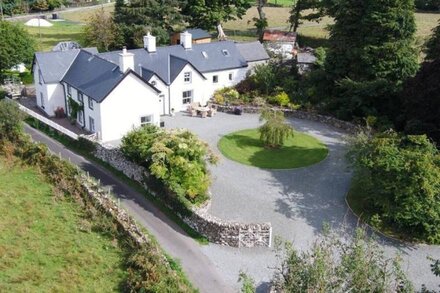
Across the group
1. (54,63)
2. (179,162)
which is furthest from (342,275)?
(54,63)

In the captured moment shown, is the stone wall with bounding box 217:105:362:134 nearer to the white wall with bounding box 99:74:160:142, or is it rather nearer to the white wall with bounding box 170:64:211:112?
the white wall with bounding box 170:64:211:112

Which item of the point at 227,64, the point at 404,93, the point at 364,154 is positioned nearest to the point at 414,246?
the point at 364,154

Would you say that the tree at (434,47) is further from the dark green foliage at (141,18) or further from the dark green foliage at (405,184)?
the dark green foliage at (141,18)

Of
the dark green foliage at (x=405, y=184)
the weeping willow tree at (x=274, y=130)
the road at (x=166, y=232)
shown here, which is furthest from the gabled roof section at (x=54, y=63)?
the dark green foliage at (x=405, y=184)

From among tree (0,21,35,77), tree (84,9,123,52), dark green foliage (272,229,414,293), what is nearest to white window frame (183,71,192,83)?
tree (84,9,123,52)

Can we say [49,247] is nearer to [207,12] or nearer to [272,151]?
[272,151]

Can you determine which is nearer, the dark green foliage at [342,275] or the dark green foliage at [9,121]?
the dark green foliage at [342,275]

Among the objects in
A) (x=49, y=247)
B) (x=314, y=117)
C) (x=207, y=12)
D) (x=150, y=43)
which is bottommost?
(x=49, y=247)
